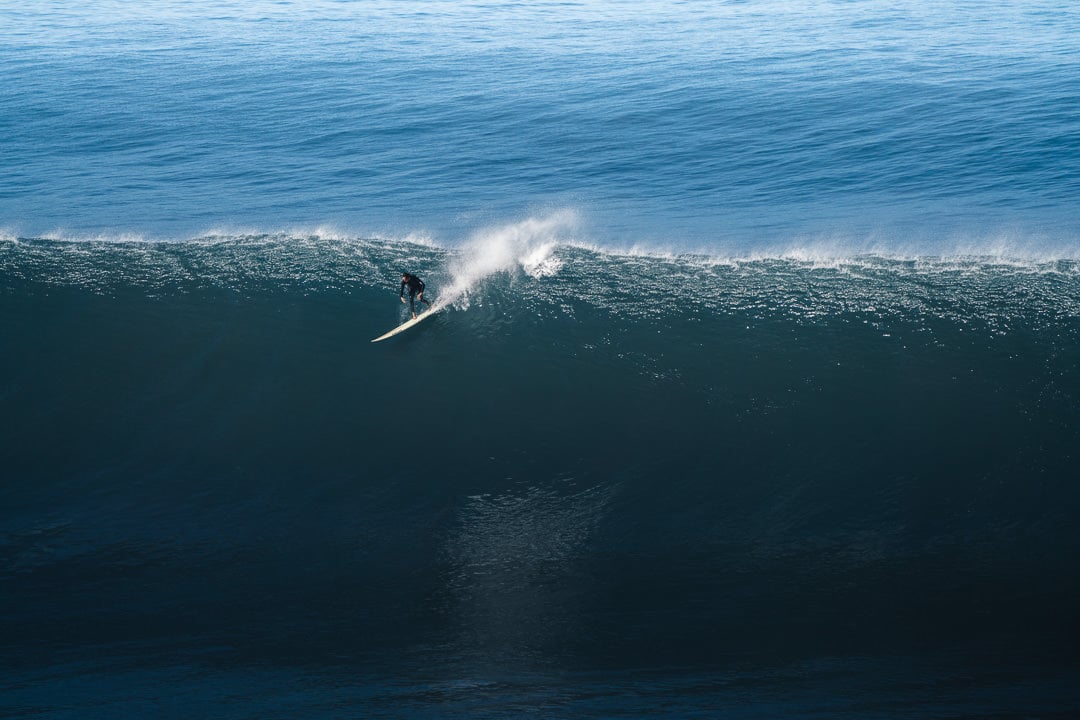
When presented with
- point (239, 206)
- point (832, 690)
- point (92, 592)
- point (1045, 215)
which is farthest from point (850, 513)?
point (239, 206)

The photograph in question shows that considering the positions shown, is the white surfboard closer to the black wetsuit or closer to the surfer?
the surfer

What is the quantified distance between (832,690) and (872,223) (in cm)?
1696

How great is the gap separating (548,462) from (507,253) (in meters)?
8.57

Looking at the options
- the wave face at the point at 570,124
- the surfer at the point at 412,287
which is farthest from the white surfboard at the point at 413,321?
the wave face at the point at 570,124

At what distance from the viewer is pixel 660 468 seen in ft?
46.7

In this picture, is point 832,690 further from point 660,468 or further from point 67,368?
point 67,368

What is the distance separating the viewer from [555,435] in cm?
1511

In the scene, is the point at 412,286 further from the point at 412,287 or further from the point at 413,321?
the point at 413,321

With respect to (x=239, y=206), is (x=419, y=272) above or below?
below

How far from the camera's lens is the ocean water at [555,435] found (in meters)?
11.1

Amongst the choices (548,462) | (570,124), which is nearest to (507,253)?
(548,462)

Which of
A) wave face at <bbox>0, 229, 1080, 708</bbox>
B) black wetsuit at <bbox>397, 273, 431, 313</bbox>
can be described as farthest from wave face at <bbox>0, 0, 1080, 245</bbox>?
black wetsuit at <bbox>397, 273, 431, 313</bbox>

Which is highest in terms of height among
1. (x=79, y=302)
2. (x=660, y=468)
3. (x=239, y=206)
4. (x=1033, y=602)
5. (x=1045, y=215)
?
(x=239, y=206)

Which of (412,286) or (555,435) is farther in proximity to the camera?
(412,286)
